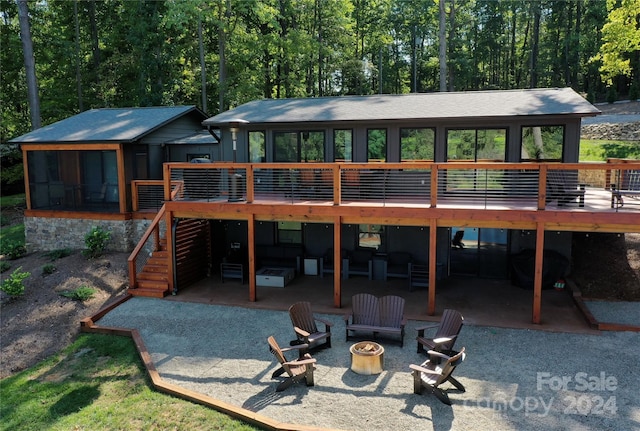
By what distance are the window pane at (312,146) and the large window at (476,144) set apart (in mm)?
3674

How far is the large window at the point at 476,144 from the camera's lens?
1243 centimetres

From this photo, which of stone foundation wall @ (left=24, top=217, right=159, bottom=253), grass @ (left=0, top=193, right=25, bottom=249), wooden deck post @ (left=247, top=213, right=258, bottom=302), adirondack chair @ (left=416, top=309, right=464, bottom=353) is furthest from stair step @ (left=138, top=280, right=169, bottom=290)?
grass @ (left=0, top=193, right=25, bottom=249)

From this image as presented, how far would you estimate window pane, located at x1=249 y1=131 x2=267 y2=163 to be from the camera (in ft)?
46.7

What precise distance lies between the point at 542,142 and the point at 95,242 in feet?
45.0

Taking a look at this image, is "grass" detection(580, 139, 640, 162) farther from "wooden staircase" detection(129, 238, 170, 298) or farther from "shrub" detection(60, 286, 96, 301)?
"shrub" detection(60, 286, 96, 301)

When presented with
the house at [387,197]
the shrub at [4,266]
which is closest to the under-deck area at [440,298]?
the house at [387,197]

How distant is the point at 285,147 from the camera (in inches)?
555

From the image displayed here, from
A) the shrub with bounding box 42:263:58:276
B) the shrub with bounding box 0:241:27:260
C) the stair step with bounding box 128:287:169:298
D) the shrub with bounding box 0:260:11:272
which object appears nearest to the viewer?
the stair step with bounding box 128:287:169:298

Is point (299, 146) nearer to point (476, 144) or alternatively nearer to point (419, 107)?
point (419, 107)

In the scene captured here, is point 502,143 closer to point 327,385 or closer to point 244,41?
point 327,385

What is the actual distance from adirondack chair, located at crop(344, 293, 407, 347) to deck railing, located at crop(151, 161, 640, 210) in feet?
8.32

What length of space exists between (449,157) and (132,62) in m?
20.8

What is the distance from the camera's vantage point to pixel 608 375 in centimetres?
783

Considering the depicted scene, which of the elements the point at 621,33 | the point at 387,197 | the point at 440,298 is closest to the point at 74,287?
the point at 387,197
